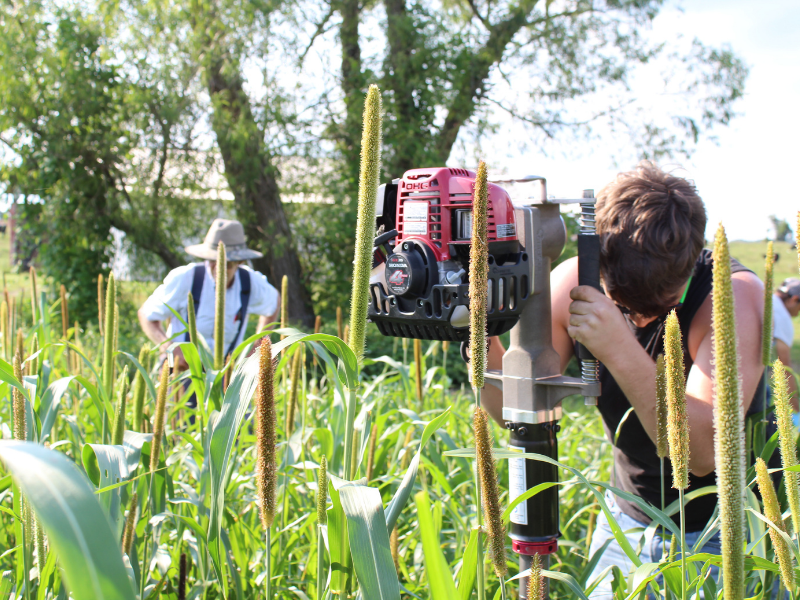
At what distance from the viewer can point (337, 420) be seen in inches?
60.3

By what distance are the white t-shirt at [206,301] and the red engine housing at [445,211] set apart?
228 cm

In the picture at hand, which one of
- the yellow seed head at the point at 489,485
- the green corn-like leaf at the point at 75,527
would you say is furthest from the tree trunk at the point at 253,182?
the green corn-like leaf at the point at 75,527

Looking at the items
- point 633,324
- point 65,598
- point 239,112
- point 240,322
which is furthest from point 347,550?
point 239,112

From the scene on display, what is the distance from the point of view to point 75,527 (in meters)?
0.43

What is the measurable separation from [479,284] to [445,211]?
0.41 meters

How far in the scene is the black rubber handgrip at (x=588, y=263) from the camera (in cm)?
131

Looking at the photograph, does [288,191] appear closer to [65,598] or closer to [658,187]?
[658,187]

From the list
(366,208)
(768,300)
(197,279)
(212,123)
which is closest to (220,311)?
(366,208)

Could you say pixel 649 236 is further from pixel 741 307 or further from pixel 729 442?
pixel 729 442

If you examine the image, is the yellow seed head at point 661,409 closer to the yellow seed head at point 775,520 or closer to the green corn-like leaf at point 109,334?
the yellow seed head at point 775,520

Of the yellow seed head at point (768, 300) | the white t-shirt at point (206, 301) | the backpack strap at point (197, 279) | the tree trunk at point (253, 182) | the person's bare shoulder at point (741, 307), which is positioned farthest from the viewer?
the tree trunk at point (253, 182)

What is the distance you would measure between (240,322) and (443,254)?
284 cm

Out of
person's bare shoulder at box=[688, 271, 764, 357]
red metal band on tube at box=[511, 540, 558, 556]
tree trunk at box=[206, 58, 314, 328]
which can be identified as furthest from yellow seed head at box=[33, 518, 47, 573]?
tree trunk at box=[206, 58, 314, 328]

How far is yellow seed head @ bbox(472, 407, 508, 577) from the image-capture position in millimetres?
695
